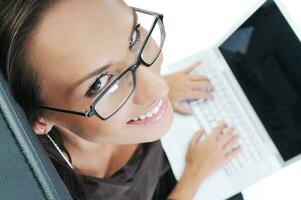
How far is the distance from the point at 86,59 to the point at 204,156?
0.50m

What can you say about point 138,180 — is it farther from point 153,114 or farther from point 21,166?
point 21,166

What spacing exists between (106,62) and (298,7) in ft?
2.27

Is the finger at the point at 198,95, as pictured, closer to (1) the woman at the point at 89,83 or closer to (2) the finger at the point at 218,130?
(2) the finger at the point at 218,130

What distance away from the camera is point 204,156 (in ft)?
3.07

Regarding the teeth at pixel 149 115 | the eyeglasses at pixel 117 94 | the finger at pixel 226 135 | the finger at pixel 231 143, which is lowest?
the finger at pixel 231 143

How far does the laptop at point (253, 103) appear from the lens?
0.85m

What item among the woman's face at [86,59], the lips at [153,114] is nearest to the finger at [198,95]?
the lips at [153,114]

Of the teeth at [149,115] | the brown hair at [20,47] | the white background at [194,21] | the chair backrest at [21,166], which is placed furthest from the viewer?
the white background at [194,21]

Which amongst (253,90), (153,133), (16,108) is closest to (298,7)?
(253,90)

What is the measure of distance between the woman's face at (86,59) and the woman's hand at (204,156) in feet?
1.02

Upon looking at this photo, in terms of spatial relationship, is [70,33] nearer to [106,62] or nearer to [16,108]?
[106,62]

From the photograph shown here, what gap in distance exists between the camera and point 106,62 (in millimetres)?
549

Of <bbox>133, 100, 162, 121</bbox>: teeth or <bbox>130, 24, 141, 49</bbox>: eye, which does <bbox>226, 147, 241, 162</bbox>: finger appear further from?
<bbox>130, 24, 141, 49</bbox>: eye

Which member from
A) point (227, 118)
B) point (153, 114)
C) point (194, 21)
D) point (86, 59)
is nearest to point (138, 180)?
point (153, 114)
